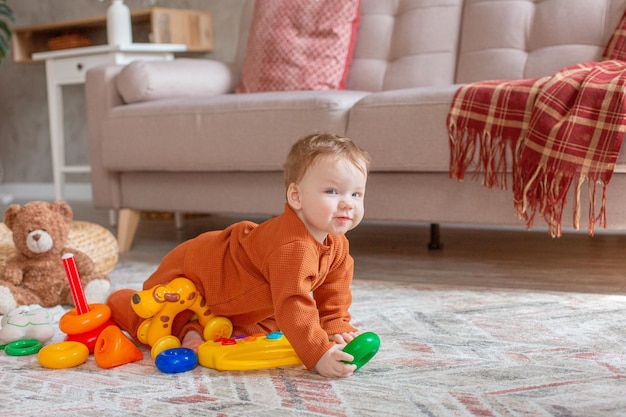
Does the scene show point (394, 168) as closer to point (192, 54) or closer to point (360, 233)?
point (360, 233)

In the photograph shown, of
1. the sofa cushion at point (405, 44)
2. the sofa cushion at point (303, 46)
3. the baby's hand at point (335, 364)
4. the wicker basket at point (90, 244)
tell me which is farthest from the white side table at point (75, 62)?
the baby's hand at point (335, 364)

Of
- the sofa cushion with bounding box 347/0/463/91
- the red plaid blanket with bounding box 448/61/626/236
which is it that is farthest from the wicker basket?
the sofa cushion with bounding box 347/0/463/91

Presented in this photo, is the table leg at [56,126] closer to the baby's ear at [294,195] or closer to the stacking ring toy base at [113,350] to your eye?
the stacking ring toy base at [113,350]

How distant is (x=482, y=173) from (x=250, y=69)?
43.4 inches

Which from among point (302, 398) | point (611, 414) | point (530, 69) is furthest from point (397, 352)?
point (530, 69)

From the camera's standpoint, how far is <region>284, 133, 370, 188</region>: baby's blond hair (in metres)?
1.14

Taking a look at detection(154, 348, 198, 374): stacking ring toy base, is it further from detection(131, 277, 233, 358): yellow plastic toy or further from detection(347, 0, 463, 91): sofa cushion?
detection(347, 0, 463, 91): sofa cushion

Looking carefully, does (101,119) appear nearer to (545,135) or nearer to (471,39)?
(471,39)

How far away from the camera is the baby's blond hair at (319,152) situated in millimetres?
1141

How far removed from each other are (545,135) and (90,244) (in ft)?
3.79

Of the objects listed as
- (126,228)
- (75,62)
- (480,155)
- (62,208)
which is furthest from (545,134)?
(75,62)

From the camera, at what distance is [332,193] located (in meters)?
1.14

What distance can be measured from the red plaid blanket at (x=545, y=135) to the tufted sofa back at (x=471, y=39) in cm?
47

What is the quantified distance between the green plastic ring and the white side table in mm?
1892
